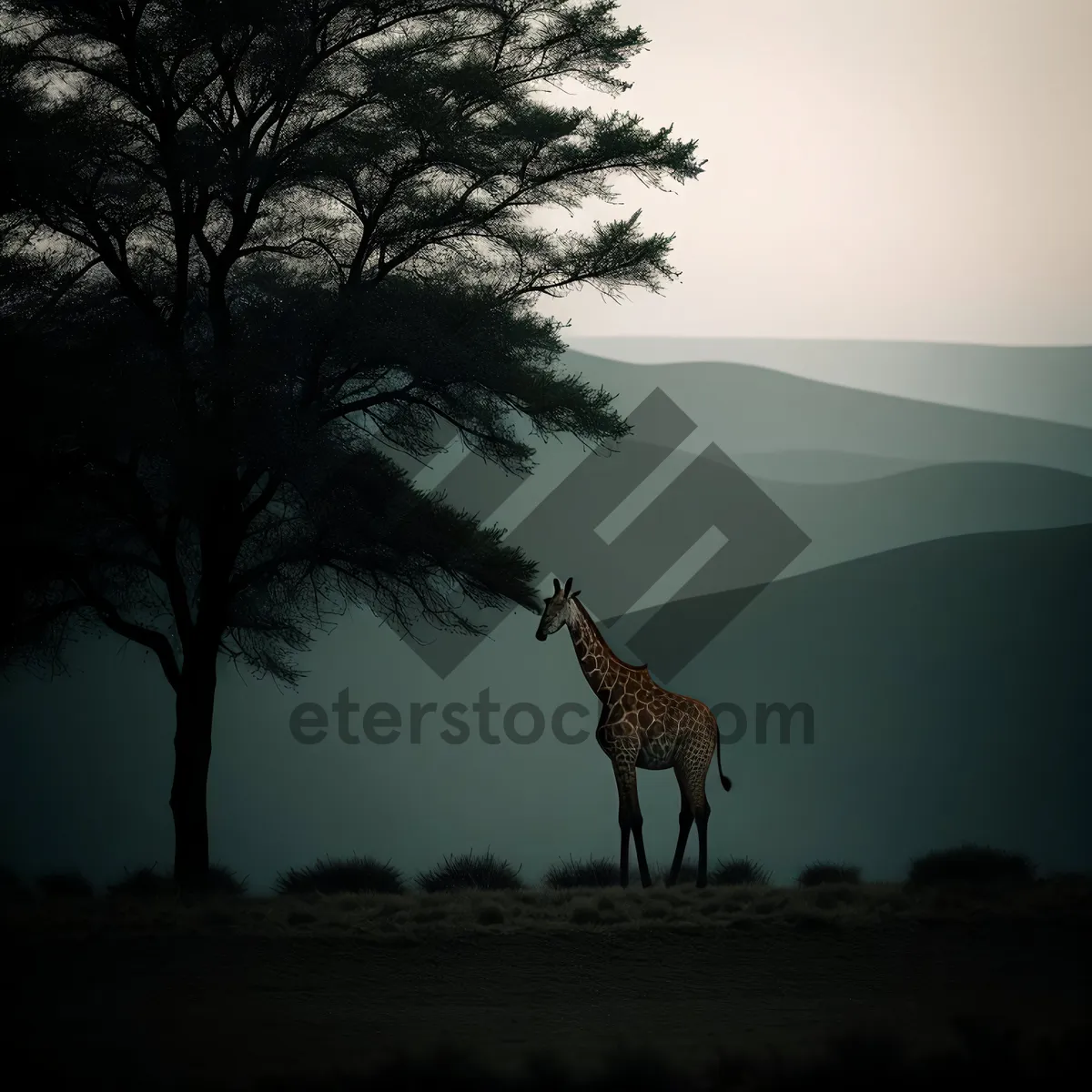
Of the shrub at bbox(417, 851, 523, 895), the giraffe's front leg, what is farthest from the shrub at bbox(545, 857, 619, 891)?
the giraffe's front leg

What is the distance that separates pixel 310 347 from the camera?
36.7 ft

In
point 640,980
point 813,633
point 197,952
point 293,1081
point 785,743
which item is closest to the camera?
point 293,1081

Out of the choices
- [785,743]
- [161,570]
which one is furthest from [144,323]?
[785,743]

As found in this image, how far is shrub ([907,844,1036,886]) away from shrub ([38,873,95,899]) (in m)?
8.88

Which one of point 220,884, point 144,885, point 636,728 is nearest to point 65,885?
point 144,885

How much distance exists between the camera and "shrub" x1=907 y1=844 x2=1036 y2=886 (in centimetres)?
1139

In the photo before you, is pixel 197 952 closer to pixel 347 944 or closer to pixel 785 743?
pixel 347 944

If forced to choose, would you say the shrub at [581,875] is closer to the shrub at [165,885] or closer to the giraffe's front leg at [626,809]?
the giraffe's front leg at [626,809]

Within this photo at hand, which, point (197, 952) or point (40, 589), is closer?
point (197, 952)

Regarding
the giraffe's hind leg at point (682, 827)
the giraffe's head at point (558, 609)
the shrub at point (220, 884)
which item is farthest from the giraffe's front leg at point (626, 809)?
the shrub at point (220, 884)

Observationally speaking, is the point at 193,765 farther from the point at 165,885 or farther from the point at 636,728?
the point at 636,728

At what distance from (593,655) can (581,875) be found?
292 centimetres

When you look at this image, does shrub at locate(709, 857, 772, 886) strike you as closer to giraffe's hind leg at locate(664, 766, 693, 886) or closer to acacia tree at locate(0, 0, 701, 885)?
giraffe's hind leg at locate(664, 766, 693, 886)

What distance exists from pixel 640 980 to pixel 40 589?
7316 millimetres
